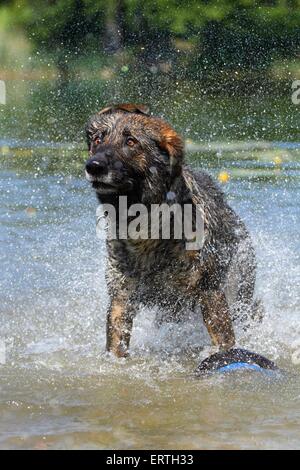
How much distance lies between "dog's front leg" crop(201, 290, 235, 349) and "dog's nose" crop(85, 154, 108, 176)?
3.79 ft

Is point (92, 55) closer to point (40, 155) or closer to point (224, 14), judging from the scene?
point (224, 14)

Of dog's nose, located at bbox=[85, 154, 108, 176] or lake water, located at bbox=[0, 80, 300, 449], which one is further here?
dog's nose, located at bbox=[85, 154, 108, 176]

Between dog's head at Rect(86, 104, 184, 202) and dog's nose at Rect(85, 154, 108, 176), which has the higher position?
dog's head at Rect(86, 104, 184, 202)

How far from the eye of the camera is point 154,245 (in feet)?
19.7

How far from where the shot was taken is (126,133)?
18.9 feet

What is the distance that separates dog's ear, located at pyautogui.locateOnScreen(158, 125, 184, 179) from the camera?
19.3 ft

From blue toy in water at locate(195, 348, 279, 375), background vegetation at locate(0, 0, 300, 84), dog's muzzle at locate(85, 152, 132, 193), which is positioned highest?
background vegetation at locate(0, 0, 300, 84)

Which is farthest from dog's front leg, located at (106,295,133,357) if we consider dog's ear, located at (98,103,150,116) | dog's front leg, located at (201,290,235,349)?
dog's ear, located at (98,103,150,116)

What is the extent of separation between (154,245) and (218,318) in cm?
64

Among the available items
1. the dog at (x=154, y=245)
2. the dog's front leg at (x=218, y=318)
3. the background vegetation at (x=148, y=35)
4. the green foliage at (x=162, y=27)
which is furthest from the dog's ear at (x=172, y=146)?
the green foliage at (x=162, y=27)

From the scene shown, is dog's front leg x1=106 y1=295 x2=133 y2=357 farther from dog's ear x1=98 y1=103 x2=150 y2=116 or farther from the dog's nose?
dog's ear x1=98 y1=103 x2=150 y2=116

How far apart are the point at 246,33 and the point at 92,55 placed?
6.82 metres

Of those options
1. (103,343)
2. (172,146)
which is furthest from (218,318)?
(172,146)

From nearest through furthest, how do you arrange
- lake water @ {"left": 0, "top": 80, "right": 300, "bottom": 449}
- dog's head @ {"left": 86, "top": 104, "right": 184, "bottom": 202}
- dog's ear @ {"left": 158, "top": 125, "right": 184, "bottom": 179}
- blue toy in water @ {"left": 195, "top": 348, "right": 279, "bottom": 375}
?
lake water @ {"left": 0, "top": 80, "right": 300, "bottom": 449}, dog's head @ {"left": 86, "top": 104, "right": 184, "bottom": 202}, blue toy in water @ {"left": 195, "top": 348, "right": 279, "bottom": 375}, dog's ear @ {"left": 158, "top": 125, "right": 184, "bottom": 179}
